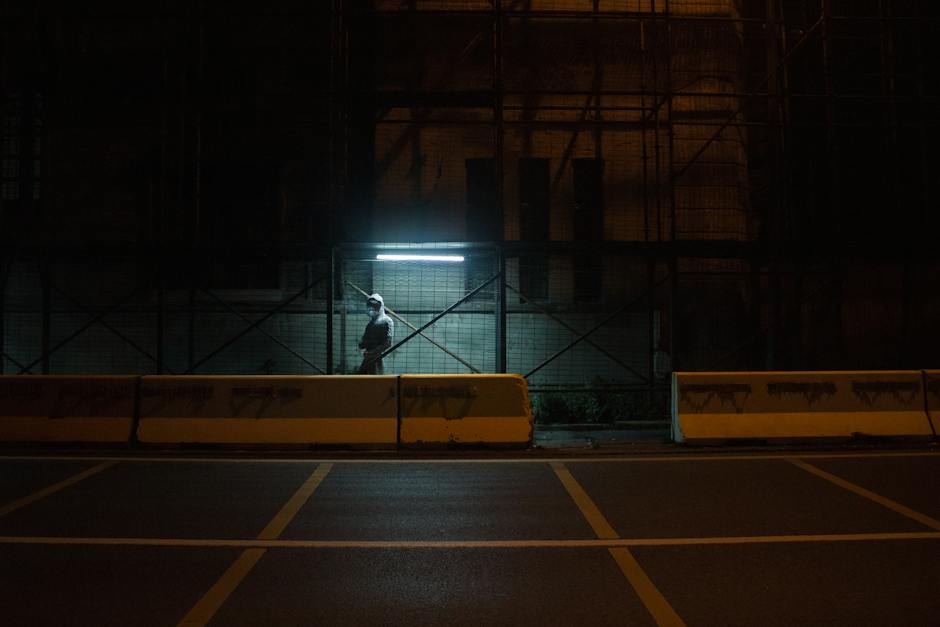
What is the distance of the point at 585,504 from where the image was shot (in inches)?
240

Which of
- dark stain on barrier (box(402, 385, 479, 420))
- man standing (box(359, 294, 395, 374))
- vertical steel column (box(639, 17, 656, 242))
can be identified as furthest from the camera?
vertical steel column (box(639, 17, 656, 242))

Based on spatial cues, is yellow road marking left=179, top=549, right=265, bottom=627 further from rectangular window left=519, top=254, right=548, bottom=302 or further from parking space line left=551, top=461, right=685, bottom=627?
rectangular window left=519, top=254, right=548, bottom=302

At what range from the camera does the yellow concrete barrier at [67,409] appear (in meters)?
8.45

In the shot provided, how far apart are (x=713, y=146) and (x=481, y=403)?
7.84m

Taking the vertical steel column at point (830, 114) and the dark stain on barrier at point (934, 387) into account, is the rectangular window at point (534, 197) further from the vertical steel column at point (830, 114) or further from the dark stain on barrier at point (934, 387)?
the dark stain on barrier at point (934, 387)

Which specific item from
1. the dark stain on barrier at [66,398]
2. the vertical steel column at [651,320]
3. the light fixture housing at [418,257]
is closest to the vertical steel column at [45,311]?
the dark stain on barrier at [66,398]

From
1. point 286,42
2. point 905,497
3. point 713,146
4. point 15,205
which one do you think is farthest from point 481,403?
point 15,205

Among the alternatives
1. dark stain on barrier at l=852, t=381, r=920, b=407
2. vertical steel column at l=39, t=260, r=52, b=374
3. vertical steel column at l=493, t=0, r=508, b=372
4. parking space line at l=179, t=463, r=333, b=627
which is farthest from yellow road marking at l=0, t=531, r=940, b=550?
vertical steel column at l=39, t=260, r=52, b=374

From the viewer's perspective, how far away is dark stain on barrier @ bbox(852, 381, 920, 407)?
8672mm

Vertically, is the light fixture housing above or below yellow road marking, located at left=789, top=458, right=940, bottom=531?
above

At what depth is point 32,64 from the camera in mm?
13078

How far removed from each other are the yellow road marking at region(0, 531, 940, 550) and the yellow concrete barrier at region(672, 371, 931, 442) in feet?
11.3

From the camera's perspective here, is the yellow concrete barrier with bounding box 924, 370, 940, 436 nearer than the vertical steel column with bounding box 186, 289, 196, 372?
Yes

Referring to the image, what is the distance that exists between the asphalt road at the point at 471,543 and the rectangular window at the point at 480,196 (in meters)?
6.54
